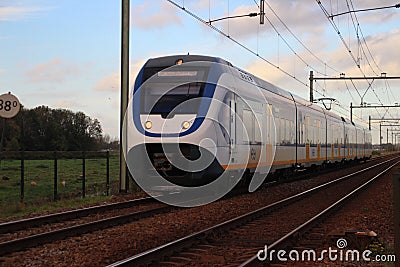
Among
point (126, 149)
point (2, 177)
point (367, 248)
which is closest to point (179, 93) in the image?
point (126, 149)

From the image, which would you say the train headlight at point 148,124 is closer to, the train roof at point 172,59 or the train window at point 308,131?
the train roof at point 172,59

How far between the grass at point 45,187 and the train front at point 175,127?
2621 mm

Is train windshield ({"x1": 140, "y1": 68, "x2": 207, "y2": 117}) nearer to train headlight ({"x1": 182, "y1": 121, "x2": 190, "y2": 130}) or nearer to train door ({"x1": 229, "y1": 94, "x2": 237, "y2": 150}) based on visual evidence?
train headlight ({"x1": 182, "y1": 121, "x2": 190, "y2": 130})

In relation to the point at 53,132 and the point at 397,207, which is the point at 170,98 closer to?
the point at 397,207

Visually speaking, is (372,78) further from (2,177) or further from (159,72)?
(159,72)

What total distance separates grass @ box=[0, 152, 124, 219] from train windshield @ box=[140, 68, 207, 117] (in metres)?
3.55

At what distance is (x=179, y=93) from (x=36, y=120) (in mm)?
36109

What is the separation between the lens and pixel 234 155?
16.6 metres

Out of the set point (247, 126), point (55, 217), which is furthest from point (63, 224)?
point (247, 126)

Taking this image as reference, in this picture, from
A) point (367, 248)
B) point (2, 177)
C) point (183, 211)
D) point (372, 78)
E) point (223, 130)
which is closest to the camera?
point (367, 248)

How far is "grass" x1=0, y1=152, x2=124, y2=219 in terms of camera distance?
15.8 metres

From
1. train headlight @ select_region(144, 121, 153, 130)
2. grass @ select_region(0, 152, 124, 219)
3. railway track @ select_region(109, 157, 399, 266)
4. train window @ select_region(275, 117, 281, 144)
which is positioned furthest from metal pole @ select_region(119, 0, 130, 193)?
train window @ select_region(275, 117, 281, 144)

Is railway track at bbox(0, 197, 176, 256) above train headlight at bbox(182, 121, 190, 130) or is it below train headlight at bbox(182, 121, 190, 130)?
below

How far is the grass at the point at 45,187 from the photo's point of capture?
15.8 m
